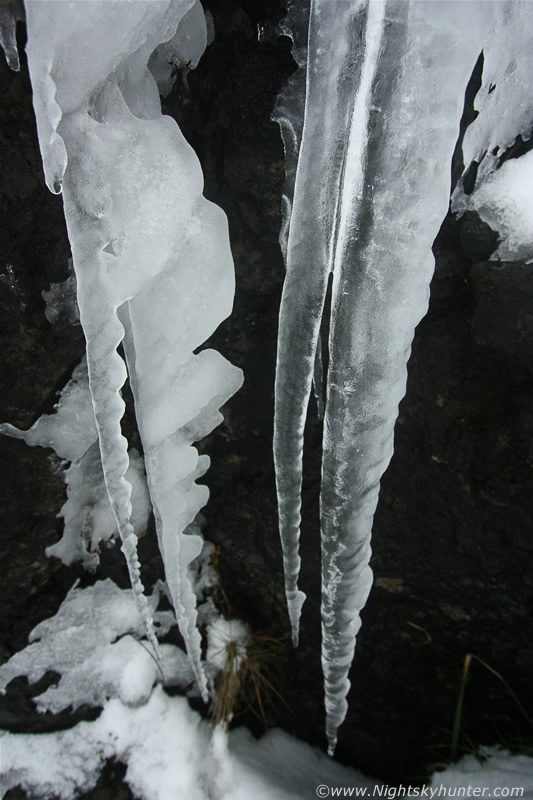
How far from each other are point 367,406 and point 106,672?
4.80ft

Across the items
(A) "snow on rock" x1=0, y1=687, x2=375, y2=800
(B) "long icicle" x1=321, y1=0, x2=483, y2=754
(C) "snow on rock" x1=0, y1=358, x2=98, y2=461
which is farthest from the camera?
(A) "snow on rock" x1=0, y1=687, x2=375, y2=800

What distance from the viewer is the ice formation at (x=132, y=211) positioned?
0.78 meters

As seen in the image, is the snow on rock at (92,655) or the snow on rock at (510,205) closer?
the snow on rock at (510,205)

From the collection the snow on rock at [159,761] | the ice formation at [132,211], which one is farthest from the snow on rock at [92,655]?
the ice formation at [132,211]

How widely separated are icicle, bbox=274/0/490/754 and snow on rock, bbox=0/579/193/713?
113cm

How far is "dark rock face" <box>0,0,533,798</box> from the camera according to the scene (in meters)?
1.18

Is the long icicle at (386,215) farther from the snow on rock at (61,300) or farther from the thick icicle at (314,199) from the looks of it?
the snow on rock at (61,300)

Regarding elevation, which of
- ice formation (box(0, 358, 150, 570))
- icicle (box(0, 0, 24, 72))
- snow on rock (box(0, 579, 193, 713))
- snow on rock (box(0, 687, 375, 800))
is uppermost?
icicle (box(0, 0, 24, 72))

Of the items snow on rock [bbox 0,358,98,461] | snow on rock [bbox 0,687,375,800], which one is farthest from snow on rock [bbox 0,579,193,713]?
snow on rock [bbox 0,358,98,461]

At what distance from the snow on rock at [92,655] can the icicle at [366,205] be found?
113cm

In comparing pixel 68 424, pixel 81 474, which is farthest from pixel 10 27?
pixel 81 474

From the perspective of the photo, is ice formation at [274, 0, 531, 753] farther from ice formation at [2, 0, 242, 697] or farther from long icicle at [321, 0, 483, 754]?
ice formation at [2, 0, 242, 697]

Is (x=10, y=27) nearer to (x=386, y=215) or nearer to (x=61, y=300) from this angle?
(x=61, y=300)

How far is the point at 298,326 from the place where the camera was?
0.94m
